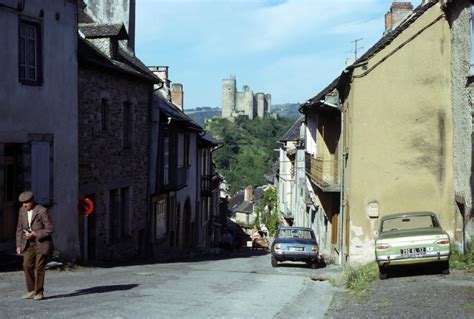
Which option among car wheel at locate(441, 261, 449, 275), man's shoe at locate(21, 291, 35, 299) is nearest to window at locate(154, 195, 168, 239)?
car wheel at locate(441, 261, 449, 275)

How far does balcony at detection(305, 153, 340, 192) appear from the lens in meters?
22.1

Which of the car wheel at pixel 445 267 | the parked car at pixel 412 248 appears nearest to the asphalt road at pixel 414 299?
the car wheel at pixel 445 267

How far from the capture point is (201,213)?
128 ft

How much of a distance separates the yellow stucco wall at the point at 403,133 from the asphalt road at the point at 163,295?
13.6 feet

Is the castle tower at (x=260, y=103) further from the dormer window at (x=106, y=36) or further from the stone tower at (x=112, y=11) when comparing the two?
the dormer window at (x=106, y=36)

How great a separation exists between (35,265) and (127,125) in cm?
1220

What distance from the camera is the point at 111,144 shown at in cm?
1973

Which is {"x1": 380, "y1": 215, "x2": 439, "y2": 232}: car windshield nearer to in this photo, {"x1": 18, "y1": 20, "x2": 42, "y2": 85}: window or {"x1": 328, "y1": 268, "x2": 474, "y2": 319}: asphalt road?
{"x1": 328, "y1": 268, "x2": 474, "y2": 319}: asphalt road

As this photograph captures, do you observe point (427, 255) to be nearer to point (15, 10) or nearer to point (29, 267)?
point (29, 267)

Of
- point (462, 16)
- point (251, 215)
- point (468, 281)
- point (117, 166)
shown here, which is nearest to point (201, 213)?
point (117, 166)

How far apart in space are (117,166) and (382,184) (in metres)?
8.23

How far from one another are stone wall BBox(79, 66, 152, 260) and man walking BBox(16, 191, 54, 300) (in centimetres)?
739

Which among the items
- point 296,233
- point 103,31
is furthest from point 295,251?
point 103,31

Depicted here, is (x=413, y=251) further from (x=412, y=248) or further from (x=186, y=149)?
(x=186, y=149)
